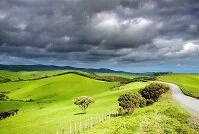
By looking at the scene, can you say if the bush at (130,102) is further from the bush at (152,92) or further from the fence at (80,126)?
the bush at (152,92)

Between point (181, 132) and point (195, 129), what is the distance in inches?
73.9

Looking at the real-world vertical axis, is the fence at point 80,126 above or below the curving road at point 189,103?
below

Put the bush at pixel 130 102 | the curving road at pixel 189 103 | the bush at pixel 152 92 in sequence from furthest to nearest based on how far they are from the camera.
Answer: the bush at pixel 152 92
the bush at pixel 130 102
the curving road at pixel 189 103

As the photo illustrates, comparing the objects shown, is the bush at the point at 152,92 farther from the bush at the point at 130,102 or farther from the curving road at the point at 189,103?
the bush at the point at 130,102

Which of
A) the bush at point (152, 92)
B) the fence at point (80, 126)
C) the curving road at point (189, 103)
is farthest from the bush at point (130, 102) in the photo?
the bush at point (152, 92)

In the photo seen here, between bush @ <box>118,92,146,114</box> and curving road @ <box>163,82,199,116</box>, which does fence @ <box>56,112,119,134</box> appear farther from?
curving road @ <box>163,82,199,116</box>

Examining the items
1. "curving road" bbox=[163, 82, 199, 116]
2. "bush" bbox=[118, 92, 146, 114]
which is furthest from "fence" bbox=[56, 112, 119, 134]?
"curving road" bbox=[163, 82, 199, 116]

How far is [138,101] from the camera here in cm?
9306

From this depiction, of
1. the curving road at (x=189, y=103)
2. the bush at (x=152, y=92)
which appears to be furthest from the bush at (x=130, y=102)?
the bush at (x=152, y=92)

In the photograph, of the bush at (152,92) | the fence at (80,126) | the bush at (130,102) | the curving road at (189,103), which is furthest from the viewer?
the bush at (152,92)


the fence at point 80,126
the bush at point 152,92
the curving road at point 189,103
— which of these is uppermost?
the bush at point 152,92

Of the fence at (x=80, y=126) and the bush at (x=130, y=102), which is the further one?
the bush at (x=130, y=102)

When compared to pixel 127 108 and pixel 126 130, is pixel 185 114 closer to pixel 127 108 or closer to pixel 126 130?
pixel 126 130

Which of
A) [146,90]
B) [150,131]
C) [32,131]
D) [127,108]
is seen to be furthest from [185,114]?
[146,90]
